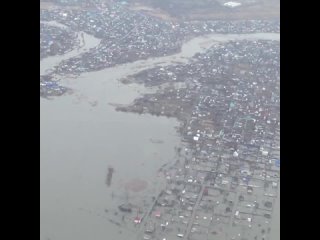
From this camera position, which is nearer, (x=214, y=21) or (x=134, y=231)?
(x=134, y=231)

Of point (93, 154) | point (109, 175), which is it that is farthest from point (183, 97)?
point (109, 175)

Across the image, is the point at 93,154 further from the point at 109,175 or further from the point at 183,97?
the point at 183,97

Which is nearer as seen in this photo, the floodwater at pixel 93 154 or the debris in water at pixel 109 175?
the floodwater at pixel 93 154

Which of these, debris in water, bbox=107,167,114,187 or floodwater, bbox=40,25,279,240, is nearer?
floodwater, bbox=40,25,279,240

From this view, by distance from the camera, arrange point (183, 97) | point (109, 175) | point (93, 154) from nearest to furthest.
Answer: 1. point (109, 175)
2. point (93, 154)
3. point (183, 97)

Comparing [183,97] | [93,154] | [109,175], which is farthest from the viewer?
[183,97]
